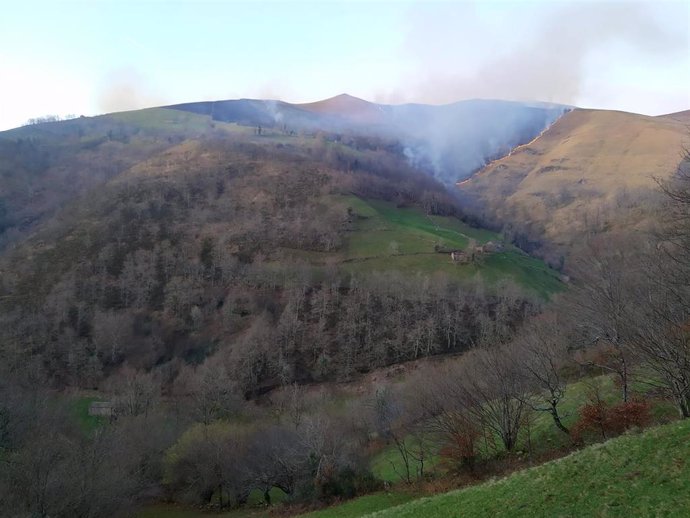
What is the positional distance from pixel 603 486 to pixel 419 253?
111m

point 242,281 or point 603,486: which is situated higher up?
point 603,486

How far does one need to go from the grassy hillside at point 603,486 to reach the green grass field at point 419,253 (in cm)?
9729

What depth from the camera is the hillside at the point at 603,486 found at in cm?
1301

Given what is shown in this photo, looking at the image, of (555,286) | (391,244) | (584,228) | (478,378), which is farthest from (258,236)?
(584,228)

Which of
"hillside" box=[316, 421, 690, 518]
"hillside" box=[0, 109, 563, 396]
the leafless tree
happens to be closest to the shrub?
the leafless tree

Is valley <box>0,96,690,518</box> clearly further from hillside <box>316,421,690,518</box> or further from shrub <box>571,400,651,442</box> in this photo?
hillside <box>316,421,690,518</box>

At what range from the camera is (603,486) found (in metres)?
14.5

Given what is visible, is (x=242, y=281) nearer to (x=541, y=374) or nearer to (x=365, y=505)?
(x=365, y=505)

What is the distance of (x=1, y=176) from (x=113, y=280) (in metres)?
104

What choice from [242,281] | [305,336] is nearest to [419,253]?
[305,336]

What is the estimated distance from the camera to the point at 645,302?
29.1 meters

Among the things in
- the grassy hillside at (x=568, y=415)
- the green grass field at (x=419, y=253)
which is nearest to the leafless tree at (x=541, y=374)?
the grassy hillside at (x=568, y=415)

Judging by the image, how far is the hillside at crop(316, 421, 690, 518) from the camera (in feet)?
42.7

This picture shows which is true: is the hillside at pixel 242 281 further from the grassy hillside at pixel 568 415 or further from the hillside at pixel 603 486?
the hillside at pixel 603 486
